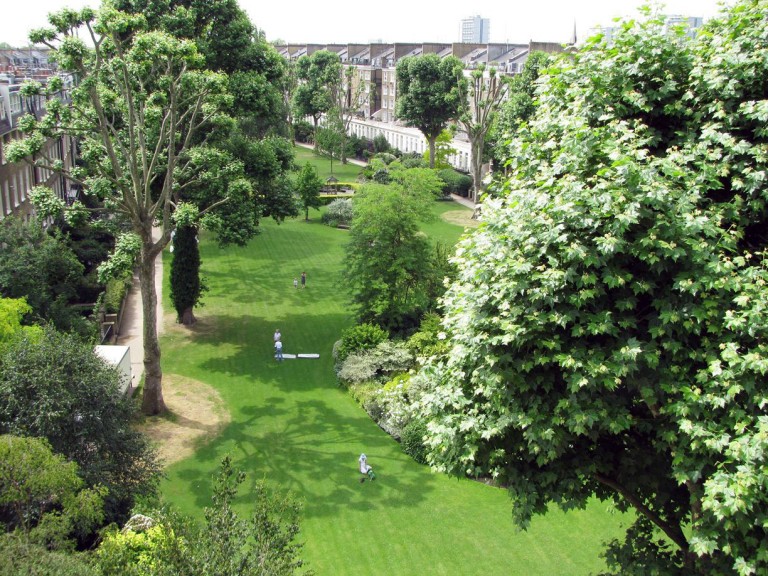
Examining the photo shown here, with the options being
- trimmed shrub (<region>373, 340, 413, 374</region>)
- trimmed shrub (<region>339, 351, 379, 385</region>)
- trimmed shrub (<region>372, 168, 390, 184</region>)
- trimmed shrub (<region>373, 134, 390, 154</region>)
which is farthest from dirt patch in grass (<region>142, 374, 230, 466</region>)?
trimmed shrub (<region>373, 134, 390, 154</region>)

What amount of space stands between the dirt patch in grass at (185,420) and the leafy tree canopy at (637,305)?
14955 millimetres

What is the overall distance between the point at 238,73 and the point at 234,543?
86.2 ft

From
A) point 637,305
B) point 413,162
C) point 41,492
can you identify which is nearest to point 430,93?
point 413,162

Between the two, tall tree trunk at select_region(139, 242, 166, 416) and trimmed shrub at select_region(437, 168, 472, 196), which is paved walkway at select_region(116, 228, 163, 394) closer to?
tall tree trunk at select_region(139, 242, 166, 416)

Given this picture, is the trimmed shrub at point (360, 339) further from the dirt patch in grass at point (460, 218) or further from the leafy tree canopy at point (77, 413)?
the dirt patch in grass at point (460, 218)

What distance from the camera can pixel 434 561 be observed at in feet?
64.9

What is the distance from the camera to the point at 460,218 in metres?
65.8

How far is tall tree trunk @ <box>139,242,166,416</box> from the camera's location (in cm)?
2702

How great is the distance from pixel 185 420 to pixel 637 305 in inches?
798

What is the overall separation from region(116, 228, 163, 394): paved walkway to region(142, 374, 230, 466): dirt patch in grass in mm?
1921

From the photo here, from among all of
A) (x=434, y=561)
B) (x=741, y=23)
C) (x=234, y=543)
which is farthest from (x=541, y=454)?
(x=434, y=561)

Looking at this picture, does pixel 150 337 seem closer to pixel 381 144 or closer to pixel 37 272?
pixel 37 272

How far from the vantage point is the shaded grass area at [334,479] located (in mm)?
Answer: 20031

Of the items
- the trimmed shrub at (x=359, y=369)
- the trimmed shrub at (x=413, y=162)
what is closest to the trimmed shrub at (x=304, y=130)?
the trimmed shrub at (x=413, y=162)
